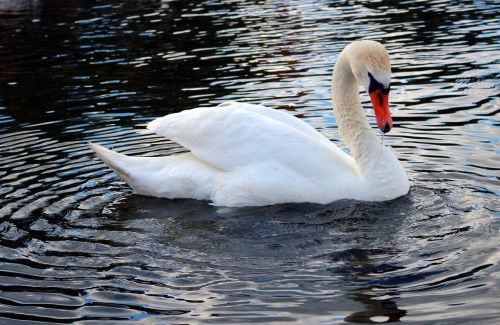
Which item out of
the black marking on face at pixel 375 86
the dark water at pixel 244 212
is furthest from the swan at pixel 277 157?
the dark water at pixel 244 212

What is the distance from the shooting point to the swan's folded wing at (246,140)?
798cm

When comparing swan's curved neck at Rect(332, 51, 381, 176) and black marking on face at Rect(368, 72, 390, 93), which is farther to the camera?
swan's curved neck at Rect(332, 51, 381, 176)

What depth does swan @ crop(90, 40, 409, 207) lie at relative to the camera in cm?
795

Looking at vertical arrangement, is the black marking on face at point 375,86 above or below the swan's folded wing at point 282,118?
above

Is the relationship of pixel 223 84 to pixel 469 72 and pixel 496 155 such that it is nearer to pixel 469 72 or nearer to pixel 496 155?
pixel 469 72

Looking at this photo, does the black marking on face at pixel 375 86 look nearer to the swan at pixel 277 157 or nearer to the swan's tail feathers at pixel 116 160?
the swan at pixel 277 157

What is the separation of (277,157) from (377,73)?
1.16 m

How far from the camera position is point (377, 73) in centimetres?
786

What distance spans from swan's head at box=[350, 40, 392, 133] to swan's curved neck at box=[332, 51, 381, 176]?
0.95 ft

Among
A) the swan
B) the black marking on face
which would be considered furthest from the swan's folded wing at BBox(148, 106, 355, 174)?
the black marking on face

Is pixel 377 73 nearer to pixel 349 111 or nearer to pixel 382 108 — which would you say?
pixel 382 108

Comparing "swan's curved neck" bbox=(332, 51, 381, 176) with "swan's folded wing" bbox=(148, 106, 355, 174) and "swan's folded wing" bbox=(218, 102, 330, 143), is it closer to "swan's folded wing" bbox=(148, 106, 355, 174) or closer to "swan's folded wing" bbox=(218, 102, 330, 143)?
"swan's folded wing" bbox=(148, 106, 355, 174)

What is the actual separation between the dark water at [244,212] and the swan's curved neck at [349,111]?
0.67m

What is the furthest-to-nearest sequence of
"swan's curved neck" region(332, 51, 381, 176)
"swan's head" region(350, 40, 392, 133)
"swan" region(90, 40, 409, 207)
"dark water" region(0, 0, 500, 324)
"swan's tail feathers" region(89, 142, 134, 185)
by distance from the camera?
"swan's tail feathers" region(89, 142, 134, 185) < "swan's curved neck" region(332, 51, 381, 176) < "swan" region(90, 40, 409, 207) < "swan's head" region(350, 40, 392, 133) < "dark water" region(0, 0, 500, 324)
